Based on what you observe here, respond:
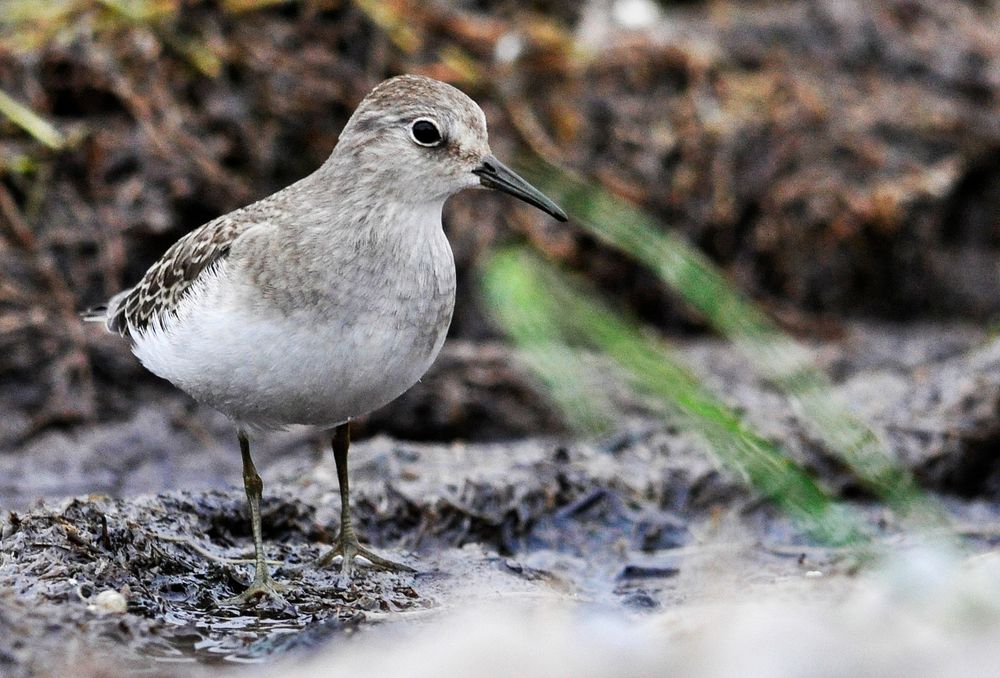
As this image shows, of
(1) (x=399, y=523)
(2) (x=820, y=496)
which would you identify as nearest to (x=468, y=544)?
(1) (x=399, y=523)

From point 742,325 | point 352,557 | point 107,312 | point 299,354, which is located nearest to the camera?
point 742,325

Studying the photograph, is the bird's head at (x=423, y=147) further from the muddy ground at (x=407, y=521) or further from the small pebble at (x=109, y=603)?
the small pebble at (x=109, y=603)

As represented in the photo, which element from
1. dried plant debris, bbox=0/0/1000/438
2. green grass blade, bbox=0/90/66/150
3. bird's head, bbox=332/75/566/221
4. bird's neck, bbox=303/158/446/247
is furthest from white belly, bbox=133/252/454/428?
green grass blade, bbox=0/90/66/150

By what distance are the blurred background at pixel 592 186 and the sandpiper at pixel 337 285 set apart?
973mm

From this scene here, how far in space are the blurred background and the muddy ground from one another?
0.04 m

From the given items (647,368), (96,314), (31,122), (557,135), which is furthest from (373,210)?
(557,135)

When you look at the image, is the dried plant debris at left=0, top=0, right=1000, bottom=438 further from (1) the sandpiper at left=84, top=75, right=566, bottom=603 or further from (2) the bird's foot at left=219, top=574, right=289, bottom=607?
(2) the bird's foot at left=219, top=574, right=289, bottom=607

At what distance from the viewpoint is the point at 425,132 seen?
501cm

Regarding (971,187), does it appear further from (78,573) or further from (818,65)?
(78,573)

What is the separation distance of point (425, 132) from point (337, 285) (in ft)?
2.46

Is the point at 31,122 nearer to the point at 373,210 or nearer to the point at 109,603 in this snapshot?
the point at 373,210

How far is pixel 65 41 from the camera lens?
28.0 ft

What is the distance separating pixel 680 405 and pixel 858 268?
26.0 feet

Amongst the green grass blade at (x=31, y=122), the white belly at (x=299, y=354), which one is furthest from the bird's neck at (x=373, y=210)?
the green grass blade at (x=31, y=122)
